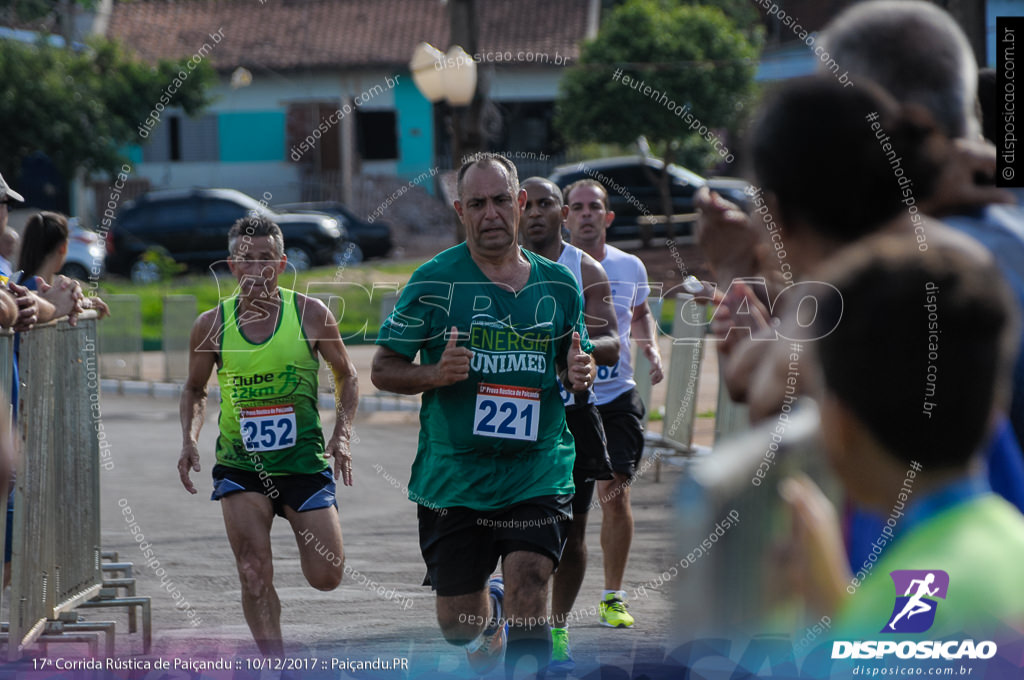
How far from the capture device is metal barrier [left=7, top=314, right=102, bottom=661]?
16.7 ft

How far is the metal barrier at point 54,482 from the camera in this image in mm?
5102

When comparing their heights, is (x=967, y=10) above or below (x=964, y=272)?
above

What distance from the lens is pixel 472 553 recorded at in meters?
5.02

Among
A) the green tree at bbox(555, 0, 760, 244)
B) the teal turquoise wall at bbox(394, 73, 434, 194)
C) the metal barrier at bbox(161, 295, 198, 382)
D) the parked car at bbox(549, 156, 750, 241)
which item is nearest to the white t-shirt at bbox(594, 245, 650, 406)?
the metal barrier at bbox(161, 295, 198, 382)

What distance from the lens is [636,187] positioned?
978 inches

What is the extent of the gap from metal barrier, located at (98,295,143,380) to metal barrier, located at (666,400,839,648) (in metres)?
15.9

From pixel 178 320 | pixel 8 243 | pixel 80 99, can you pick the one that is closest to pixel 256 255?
pixel 8 243

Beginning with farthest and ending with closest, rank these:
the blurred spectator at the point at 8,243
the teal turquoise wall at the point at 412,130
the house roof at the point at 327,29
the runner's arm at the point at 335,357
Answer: the house roof at the point at 327,29, the teal turquoise wall at the point at 412,130, the blurred spectator at the point at 8,243, the runner's arm at the point at 335,357

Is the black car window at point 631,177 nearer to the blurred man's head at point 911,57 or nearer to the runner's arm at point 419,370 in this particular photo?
the runner's arm at point 419,370

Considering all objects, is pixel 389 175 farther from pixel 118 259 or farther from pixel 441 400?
pixel 441 400

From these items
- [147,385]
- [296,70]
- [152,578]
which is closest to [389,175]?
[296,70]

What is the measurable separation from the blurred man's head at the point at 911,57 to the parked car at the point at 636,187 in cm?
2004

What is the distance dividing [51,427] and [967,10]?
733 centimetres

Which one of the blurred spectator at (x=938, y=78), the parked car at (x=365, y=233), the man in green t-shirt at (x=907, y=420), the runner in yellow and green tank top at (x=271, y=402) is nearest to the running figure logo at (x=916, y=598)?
the man in green t-shirt at (x=907, y=420)
